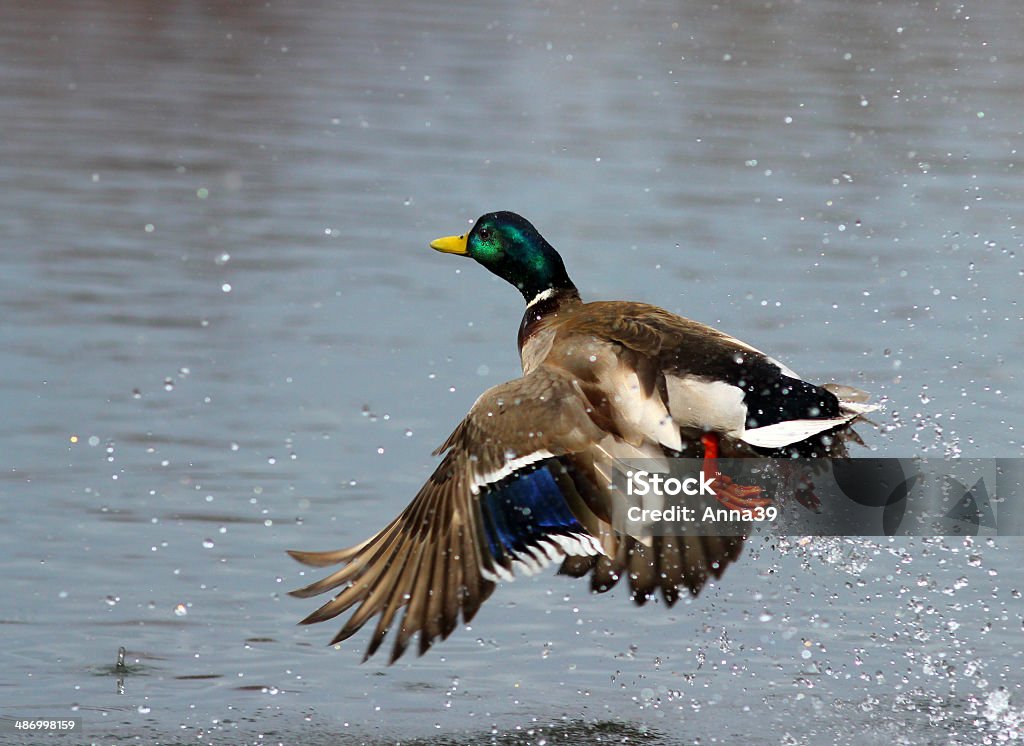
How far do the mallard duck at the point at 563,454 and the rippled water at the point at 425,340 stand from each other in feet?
1.93

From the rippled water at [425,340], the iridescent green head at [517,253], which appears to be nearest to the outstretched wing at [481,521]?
the rippled water at [425,340]

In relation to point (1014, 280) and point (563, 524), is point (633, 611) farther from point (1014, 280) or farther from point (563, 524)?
point (1014, 280)

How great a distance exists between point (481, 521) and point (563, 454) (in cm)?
30

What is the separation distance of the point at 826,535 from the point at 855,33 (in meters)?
20.6

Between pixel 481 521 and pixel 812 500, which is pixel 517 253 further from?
pixel 481 521

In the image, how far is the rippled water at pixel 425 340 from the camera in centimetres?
605

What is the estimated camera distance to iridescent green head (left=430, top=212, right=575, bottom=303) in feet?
22.5

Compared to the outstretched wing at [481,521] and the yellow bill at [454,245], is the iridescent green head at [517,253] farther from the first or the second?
the outstretched wing at [481,521]

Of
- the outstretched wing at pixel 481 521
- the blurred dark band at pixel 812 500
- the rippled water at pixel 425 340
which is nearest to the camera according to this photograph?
the outstretched wing at pixel 481 521

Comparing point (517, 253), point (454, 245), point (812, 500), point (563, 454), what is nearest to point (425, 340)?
point (454, 245)

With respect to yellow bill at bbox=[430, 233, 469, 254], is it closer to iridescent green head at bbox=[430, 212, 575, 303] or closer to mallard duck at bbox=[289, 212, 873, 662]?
iridescent green head at bbox=[430, 212, 575, 303]

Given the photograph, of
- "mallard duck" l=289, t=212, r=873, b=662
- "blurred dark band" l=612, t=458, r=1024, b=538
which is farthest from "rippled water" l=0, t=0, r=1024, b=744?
"mallard duck" l=289, t=212, r=873, b=662

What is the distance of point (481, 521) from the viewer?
5379 millimetres

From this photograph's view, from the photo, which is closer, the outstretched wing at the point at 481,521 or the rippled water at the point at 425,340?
the outstretched wing at the point at 481,521
